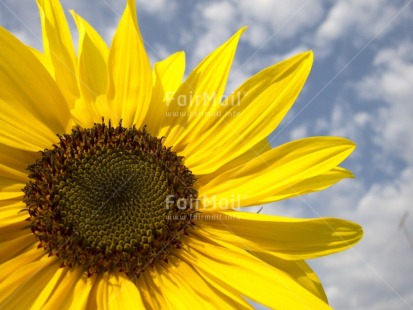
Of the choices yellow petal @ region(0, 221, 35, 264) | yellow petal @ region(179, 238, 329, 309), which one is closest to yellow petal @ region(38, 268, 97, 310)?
yellow petal @ region(0, 221, 35, 264)

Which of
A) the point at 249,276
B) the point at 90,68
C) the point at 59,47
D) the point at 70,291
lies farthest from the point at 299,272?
the point at 59,47

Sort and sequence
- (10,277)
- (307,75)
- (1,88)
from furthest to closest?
1. (307,75)
2. (1,88)
3. (10,277)

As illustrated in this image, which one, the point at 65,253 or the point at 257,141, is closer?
the point at 65,253

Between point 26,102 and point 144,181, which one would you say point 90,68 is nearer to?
point 26,102

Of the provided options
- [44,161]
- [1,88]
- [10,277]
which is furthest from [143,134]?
[10,277]

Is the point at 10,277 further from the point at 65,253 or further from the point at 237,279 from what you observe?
the point at 237,279

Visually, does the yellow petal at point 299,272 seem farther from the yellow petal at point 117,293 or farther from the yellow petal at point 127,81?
the yellow petal at point 127,81
